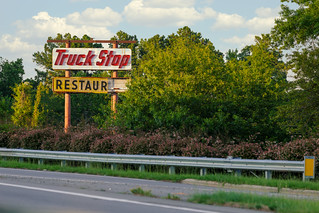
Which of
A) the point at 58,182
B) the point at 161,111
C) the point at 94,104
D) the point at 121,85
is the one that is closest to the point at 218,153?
the point at 161,111

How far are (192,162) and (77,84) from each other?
1678 centimetres

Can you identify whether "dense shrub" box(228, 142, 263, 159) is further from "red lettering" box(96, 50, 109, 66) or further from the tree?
"red lettering" box(96, 50, 109, 66)

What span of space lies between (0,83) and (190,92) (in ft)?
216

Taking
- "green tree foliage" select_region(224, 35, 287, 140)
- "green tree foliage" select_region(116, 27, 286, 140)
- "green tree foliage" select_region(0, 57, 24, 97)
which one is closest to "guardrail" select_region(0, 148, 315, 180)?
"green tree foliage" select_region(116, 27, 286, 140)

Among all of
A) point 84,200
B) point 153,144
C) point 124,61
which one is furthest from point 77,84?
point 84,200

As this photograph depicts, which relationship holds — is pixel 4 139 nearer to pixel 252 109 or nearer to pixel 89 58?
pixel 89 58

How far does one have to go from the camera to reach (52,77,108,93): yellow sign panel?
33844 millimetres

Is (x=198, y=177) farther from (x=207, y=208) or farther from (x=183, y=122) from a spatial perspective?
(x=183, y=122)

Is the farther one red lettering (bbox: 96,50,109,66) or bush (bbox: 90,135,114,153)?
red lettering (bbox: 96,50,109,66)

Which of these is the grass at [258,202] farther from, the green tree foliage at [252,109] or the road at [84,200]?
the green tree foliage at [252,109]

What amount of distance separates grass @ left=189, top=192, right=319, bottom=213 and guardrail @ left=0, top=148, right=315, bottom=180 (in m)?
6.34

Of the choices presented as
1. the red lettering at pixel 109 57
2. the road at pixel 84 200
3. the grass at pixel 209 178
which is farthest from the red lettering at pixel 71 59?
the road at pixel 84 200

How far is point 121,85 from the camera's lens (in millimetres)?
33188

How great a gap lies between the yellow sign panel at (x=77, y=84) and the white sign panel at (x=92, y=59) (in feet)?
2.76
